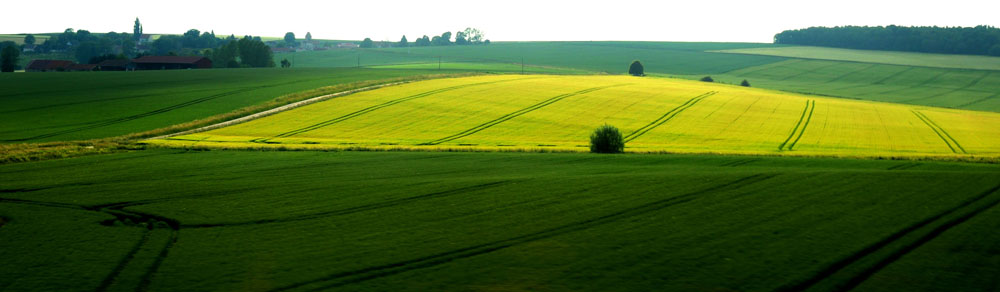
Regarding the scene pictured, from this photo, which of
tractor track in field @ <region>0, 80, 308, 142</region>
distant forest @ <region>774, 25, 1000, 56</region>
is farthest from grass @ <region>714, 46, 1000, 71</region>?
tractor track in field @ <region>0, 80, 308, 142</region>

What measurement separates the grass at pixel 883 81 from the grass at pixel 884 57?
5.62m

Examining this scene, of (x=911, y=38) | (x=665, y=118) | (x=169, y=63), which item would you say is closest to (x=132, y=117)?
(x=665, y=118)

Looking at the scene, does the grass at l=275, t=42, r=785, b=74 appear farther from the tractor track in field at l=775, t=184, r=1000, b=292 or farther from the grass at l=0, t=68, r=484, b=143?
the tractor track in field at l=775, t=184, r=1000, b=292

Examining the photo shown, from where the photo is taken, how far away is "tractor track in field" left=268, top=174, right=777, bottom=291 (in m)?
14.3

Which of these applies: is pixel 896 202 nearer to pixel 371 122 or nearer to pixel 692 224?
pixel 692 224

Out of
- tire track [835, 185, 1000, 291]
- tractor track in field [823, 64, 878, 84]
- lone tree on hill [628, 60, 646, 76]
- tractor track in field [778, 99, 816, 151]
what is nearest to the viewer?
tire track [835, 185, 1000, 291]

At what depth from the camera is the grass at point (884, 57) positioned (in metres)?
121

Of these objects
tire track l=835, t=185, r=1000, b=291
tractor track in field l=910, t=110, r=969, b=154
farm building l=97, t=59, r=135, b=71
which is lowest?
tractor track in field l=910, t=110, r=969, b=154

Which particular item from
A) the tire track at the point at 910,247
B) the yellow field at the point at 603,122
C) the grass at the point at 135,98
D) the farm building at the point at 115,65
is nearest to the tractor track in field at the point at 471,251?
the tire track at the point at 910,247

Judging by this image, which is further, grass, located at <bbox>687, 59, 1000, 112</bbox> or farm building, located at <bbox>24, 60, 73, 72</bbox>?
farm building, located at <bbox>24, 60, 73, 72</bbox>

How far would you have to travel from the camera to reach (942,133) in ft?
169

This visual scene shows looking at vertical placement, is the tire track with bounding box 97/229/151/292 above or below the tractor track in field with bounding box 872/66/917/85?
below

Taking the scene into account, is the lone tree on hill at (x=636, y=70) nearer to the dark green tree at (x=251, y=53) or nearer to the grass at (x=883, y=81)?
the grass at (x=883, y=81)

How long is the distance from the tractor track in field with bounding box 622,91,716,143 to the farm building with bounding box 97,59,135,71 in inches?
3156
